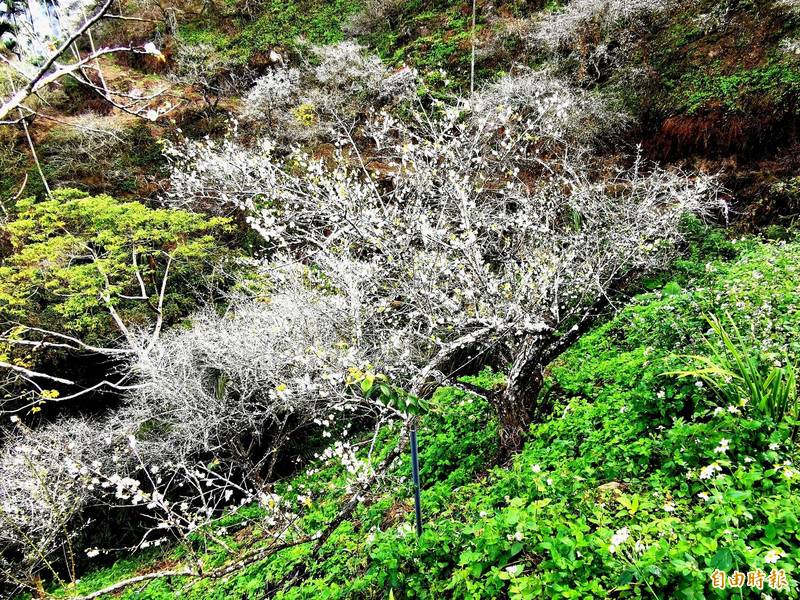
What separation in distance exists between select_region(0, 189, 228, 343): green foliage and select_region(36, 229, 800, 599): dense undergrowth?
7.81 meters

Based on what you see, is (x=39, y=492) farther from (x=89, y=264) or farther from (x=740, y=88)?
(x=740, y=88)

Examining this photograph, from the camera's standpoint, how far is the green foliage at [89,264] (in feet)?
34.2

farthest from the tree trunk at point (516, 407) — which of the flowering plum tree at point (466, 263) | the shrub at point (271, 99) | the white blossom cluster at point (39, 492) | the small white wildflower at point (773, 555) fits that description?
the shrub at point (271, 99)

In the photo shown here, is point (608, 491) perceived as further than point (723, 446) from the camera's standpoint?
Yes

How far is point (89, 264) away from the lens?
1084 centimetres

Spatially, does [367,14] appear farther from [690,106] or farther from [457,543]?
[457,543]

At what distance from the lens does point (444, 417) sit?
5.46m

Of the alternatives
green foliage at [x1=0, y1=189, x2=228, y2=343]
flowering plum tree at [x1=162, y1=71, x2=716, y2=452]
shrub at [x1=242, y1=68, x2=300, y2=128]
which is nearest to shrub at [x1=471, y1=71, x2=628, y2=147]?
flowering plum tree at [x1=162, y1=71, x2=716, y2=452]

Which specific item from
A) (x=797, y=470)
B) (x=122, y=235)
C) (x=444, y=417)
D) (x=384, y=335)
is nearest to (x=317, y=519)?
(x=444, y=417)

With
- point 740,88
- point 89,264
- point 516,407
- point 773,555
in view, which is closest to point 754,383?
point 773,555

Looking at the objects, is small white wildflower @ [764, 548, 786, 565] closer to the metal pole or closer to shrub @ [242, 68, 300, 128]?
the metal pole

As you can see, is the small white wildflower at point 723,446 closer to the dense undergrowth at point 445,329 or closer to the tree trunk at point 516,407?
the dense undergrowth at point 445,329

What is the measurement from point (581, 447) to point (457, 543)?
1.37 metres

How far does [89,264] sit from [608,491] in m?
12.9
